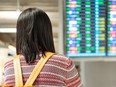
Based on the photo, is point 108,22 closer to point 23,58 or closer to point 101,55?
point 101,55

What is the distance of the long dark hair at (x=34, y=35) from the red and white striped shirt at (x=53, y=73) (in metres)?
0.05

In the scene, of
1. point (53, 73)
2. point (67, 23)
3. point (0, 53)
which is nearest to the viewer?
point (53, 73)

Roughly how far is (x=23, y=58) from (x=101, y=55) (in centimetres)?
168

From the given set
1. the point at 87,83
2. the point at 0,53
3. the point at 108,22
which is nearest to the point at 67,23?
the point at 108,22

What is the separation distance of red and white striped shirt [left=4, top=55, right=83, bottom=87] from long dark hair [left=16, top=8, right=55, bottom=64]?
0.05 m

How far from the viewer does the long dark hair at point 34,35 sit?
117cm

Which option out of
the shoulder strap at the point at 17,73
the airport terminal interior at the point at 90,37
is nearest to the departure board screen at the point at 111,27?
the airport terminal interior at the point at 90,37

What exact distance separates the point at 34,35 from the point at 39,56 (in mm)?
112

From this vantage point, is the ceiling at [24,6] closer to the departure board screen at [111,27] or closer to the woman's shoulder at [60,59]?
the departure board screen at [111,27]

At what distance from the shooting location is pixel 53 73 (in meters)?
1.13

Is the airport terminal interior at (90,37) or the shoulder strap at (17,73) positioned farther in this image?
the airport terminal interior at (90,37)

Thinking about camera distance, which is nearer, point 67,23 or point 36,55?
point 36,55

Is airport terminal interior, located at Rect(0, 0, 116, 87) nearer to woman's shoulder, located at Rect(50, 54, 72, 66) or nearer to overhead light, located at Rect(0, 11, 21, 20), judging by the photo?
overhead light, located at Rect(0, 11, 21, 20)

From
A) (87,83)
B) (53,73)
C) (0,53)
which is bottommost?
(87,83)
